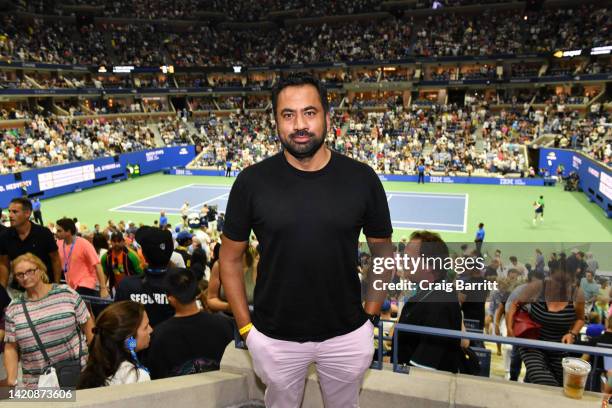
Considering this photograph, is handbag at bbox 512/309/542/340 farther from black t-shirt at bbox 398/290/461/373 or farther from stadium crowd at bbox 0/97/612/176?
stadium crowd at bbox 0/97/612/176

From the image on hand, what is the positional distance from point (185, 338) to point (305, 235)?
1.66 metres

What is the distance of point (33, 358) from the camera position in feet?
12.9

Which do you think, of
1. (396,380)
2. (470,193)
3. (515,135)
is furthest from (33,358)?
(515,135)

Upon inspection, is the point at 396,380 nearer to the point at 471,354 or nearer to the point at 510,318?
the point at 471,354

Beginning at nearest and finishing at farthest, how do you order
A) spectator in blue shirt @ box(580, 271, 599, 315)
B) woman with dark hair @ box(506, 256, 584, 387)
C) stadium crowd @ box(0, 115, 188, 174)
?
1. woman with dark hair @ box(506, 256, 584, 387)
2. spectator in blue shirt @ box(580, 271, 599, 315)
3. stadium crowd @ box(0, 115, 188, 174)

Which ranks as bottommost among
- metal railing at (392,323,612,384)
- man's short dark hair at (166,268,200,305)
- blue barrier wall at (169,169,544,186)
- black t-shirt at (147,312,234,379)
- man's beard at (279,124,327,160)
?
blue barrier wall at (169,169,544,186)

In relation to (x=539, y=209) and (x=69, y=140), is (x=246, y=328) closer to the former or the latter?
(x=539, y=209)

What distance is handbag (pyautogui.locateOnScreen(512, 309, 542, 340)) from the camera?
15.6 ft

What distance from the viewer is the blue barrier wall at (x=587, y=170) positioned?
21.2 meters

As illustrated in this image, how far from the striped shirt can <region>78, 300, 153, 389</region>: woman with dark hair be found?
34.1 inches

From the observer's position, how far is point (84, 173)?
3094cm

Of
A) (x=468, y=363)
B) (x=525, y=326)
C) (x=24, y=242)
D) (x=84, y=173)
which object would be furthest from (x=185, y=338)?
(x=84, y=173)

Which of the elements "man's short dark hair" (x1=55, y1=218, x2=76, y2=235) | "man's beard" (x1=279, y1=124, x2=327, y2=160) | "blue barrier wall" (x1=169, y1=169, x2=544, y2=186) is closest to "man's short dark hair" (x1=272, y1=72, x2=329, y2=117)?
"man's beard" (x1=279, y1=124, x2=327, y2=160)

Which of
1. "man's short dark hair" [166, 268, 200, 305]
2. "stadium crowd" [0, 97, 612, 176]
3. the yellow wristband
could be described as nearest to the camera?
the yellow wristband
